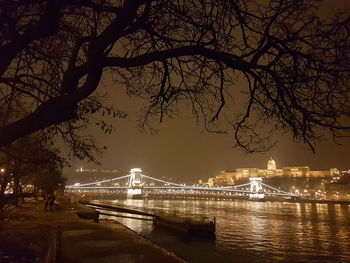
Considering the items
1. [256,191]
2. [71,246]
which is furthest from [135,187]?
[71,246]

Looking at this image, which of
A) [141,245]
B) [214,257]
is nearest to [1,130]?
[141,245]

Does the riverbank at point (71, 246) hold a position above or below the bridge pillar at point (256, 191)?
below

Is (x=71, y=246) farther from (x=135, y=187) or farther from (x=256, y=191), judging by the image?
(x=256, y=191)

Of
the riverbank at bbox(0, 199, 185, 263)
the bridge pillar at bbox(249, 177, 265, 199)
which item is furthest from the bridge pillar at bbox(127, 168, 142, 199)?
the riverbank at bbox(0, 199, 185, 263)

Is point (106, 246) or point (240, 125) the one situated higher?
point (240, 125)

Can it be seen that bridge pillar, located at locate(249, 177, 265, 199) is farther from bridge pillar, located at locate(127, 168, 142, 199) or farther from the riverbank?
the riverbank

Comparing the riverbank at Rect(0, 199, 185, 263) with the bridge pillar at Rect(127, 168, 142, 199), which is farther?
the bridge pillar at Rect(127, 168, 142, 199)

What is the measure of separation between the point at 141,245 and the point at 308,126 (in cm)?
1317

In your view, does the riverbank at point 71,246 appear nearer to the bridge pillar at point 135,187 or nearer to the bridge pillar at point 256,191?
the bridge pillar at point 135,187

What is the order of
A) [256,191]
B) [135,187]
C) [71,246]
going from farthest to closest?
[256,191], [135,187], [71,246]

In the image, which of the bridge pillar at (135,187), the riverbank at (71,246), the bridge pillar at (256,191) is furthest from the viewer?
the bridge pillar at (256,191)

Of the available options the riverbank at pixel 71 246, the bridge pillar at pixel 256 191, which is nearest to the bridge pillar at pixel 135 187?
the bridge pillar at pixel 256 191

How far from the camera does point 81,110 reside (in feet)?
20.4

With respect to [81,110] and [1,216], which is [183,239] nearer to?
[1,216]
